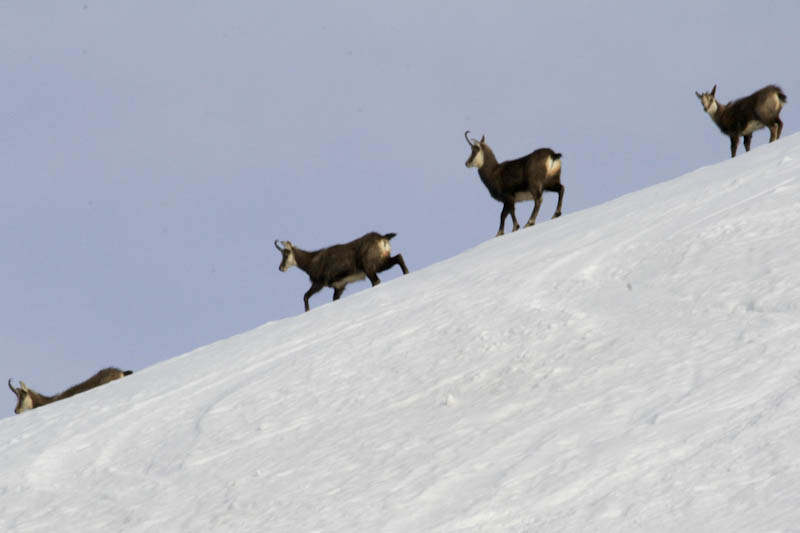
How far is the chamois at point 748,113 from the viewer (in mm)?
16422

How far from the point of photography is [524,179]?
54.4ft

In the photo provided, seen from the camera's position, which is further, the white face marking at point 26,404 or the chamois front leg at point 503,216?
the white face marking at point 26,404

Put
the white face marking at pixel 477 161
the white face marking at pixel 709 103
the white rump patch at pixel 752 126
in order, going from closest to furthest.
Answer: the white rump patch at pixel 752 126
the white face marking at pixel 709 103
the white face marking at pixel 477 161

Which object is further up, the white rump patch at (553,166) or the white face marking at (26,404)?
the white rump patch at (553,166)

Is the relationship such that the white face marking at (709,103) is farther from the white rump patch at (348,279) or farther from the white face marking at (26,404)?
the white face marking at (26,404)

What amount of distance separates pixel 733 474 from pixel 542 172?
11.1m

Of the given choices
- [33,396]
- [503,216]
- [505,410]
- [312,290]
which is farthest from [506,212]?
[505,410]

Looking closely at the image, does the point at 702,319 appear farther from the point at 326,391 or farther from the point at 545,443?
the point at 326,391

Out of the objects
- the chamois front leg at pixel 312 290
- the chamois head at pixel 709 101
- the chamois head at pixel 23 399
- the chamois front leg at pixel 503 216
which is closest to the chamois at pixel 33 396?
the chamois head at pixel 23 399

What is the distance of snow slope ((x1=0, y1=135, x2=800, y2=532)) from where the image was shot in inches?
231

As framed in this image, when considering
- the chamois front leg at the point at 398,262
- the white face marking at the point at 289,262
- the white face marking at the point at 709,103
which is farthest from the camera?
the white face marking at the point at 289,262

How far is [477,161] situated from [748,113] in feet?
12.1

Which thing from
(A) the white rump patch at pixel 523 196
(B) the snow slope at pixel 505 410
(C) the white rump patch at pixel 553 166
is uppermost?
(C) the white rump patch at pixel 553 166

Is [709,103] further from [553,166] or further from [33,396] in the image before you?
[33,396]
